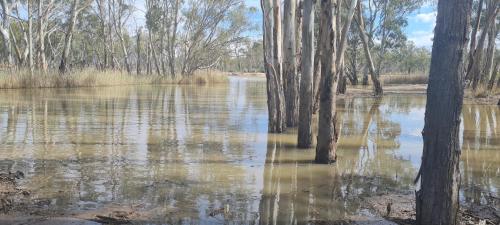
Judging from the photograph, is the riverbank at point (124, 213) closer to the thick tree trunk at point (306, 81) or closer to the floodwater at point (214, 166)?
the floodwater at point (214, 166)

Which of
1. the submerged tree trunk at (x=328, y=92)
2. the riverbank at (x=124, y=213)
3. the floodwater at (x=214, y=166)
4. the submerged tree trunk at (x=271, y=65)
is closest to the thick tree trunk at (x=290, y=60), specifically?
the submerged tree trunk at (x=271, y=65)

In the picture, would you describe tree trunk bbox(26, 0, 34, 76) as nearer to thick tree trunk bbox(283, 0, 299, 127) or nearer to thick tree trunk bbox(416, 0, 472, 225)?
thick tree trunk bbox(283, 0, 299, 127)

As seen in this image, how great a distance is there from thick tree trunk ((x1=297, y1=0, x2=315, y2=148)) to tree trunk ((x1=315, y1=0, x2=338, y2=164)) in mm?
1284

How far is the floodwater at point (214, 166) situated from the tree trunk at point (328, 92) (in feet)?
0.89

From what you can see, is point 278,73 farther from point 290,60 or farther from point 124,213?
point 124,213

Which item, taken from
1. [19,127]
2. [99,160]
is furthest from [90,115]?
[99,160]

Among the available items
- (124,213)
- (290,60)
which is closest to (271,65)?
(290,60)

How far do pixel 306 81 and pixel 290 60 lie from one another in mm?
1566

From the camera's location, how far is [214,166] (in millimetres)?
6977

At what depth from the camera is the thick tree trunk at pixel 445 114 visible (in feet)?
13.5

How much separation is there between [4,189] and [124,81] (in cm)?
2860

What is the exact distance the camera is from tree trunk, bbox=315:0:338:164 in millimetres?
7320

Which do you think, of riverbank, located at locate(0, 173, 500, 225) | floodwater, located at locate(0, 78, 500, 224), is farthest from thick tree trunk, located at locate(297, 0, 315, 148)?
riverbank, located at locate(0, 173, 500, 225)

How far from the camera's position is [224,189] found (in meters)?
5.70
